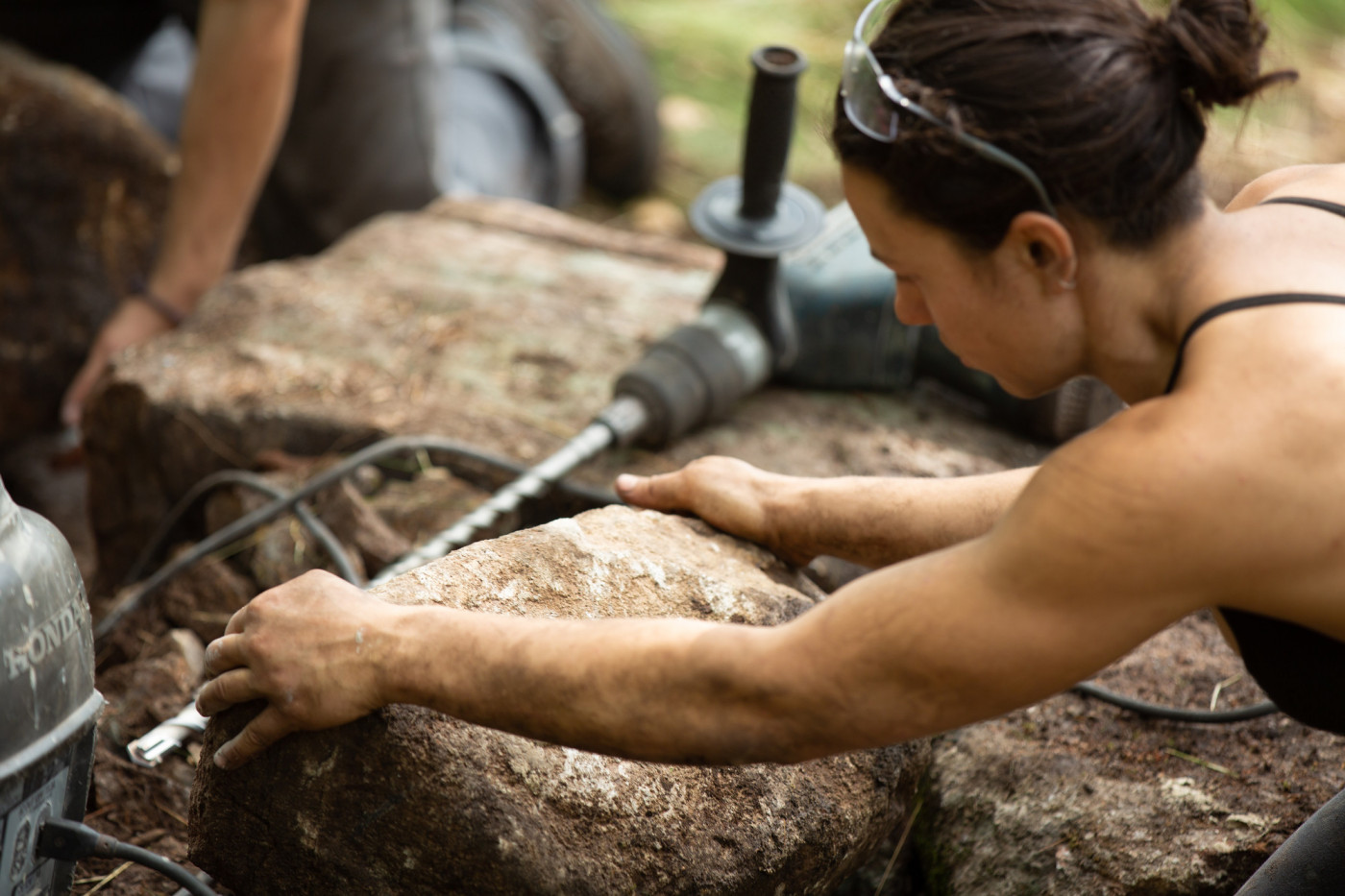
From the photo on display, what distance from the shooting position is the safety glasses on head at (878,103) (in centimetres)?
103

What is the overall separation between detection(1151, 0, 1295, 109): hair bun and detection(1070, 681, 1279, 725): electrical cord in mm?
934

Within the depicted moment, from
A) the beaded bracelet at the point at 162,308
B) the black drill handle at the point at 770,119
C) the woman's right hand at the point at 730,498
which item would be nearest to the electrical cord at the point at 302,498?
the woman's right hand at the point at 730,498

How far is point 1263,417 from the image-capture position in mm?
958

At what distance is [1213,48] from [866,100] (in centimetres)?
30

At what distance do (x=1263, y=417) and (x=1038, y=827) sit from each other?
0.77 metres

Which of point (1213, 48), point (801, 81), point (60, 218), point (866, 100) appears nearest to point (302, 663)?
point (866, 100)

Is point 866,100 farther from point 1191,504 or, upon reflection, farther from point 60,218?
point 60,218

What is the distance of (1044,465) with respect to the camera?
1.04 meters

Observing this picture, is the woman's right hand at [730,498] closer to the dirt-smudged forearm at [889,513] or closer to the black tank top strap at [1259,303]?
the dirt-smudged forearm at [889,513]

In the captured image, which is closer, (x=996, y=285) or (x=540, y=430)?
(x=996, y=285)

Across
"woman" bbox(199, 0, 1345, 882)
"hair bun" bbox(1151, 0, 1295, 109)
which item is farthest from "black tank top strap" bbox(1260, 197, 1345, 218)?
"hair bun" bbox(1151, 0, 1295, 109)

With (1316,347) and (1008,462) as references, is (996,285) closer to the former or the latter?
(1316,347)

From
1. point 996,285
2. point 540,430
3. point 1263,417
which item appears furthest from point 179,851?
point 1263,417

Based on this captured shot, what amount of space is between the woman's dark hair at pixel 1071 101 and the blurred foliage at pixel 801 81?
3630mm
